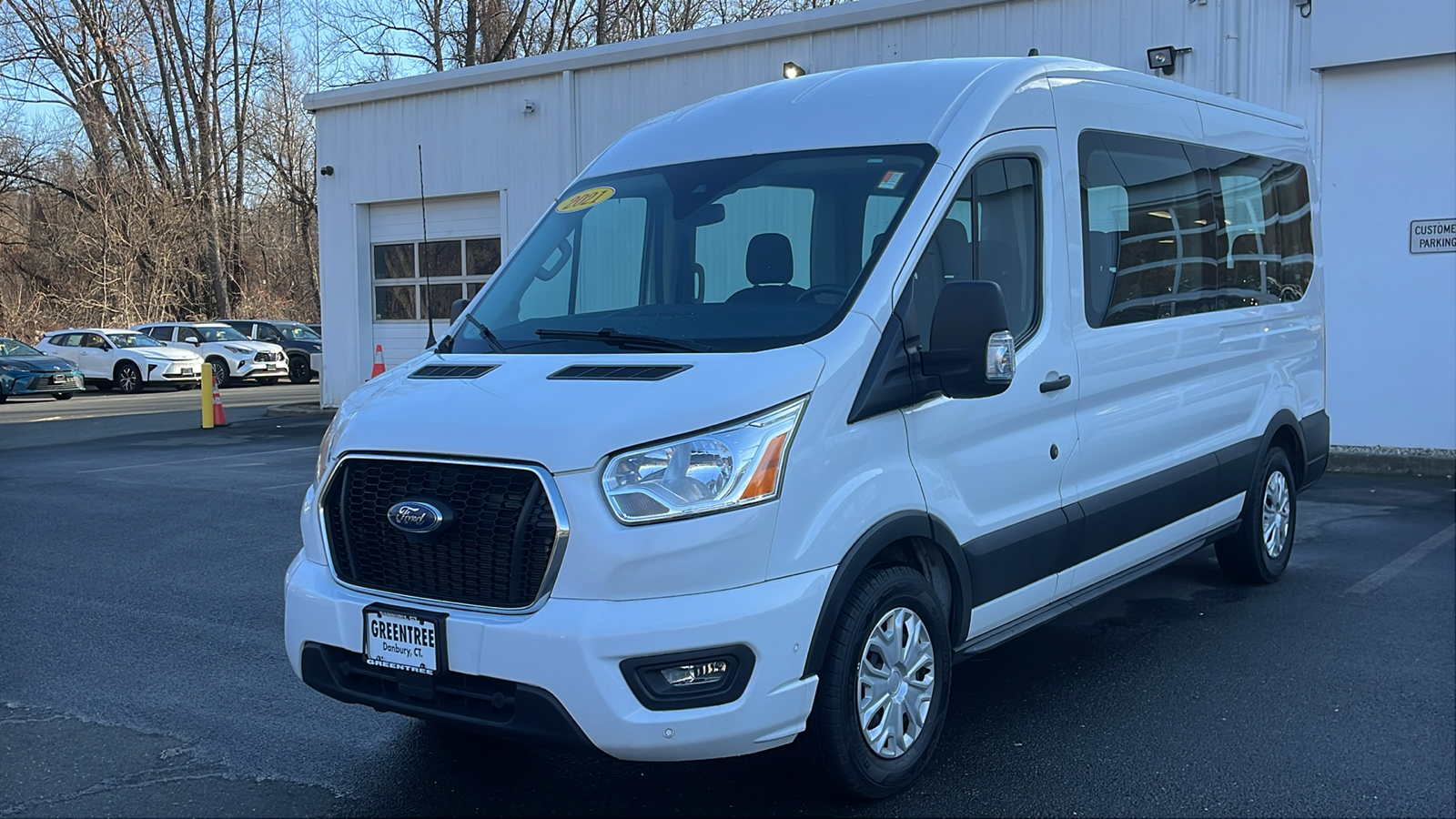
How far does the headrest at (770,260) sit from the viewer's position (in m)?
4.24

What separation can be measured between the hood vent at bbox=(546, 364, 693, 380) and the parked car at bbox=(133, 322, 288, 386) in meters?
28.0

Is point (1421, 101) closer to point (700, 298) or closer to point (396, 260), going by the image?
point (700, 298)

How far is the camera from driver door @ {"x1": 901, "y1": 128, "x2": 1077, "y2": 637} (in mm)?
4191

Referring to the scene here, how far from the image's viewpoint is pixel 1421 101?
1126 cm

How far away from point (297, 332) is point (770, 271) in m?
30.1

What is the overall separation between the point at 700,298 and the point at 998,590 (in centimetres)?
150

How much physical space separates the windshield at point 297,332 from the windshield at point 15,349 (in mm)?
5626

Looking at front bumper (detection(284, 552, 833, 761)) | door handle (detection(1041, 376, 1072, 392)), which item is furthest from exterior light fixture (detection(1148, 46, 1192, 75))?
front bumper (detection(284, 552, 833, 761))

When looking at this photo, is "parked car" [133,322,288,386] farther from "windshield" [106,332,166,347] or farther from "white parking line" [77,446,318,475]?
"white parking line" [77,446,318,475]

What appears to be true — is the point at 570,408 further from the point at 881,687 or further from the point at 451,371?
the point at 881,687

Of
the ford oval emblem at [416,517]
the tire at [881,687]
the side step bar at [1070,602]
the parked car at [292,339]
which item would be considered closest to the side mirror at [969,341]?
the tire at [881,687]

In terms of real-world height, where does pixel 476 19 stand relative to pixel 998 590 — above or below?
above

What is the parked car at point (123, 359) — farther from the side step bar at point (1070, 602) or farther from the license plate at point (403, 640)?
the license plate at point (403, 640)

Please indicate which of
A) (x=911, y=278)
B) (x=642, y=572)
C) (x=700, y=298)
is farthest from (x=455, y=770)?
(x=911, y=278)
